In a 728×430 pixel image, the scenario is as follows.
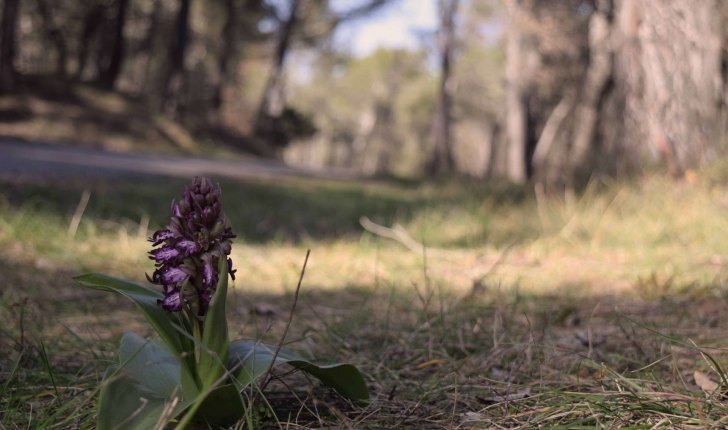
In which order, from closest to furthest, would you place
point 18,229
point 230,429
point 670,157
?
point 230,429 < point 18,229 < point 670,157

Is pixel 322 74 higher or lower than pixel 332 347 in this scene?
higher

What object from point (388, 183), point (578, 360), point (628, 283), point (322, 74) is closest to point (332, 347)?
point (578, 360)

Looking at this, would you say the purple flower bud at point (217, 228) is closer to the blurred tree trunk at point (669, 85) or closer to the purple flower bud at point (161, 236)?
the purple flower bud at point (161, 236)

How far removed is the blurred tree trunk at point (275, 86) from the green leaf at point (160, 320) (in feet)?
73.2

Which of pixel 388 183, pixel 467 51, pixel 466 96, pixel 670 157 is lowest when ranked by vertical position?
pixel 388 183

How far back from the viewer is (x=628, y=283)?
9.63ft

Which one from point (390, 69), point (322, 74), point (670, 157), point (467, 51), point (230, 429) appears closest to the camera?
point (230, 429)

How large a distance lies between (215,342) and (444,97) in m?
16.7

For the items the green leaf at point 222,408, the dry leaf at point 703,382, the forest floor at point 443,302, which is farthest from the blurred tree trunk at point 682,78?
the green leaf at point 222,408

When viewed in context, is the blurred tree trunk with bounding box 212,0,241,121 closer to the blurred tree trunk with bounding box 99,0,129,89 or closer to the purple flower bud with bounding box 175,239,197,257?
the blurred tree trunk with bounding box 99,0,129,89

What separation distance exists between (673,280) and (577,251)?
101 centimetres

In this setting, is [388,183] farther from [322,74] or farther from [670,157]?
[322,74]

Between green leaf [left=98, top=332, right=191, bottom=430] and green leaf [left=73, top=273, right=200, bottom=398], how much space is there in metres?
0.03

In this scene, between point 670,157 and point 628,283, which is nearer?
point 628,283
